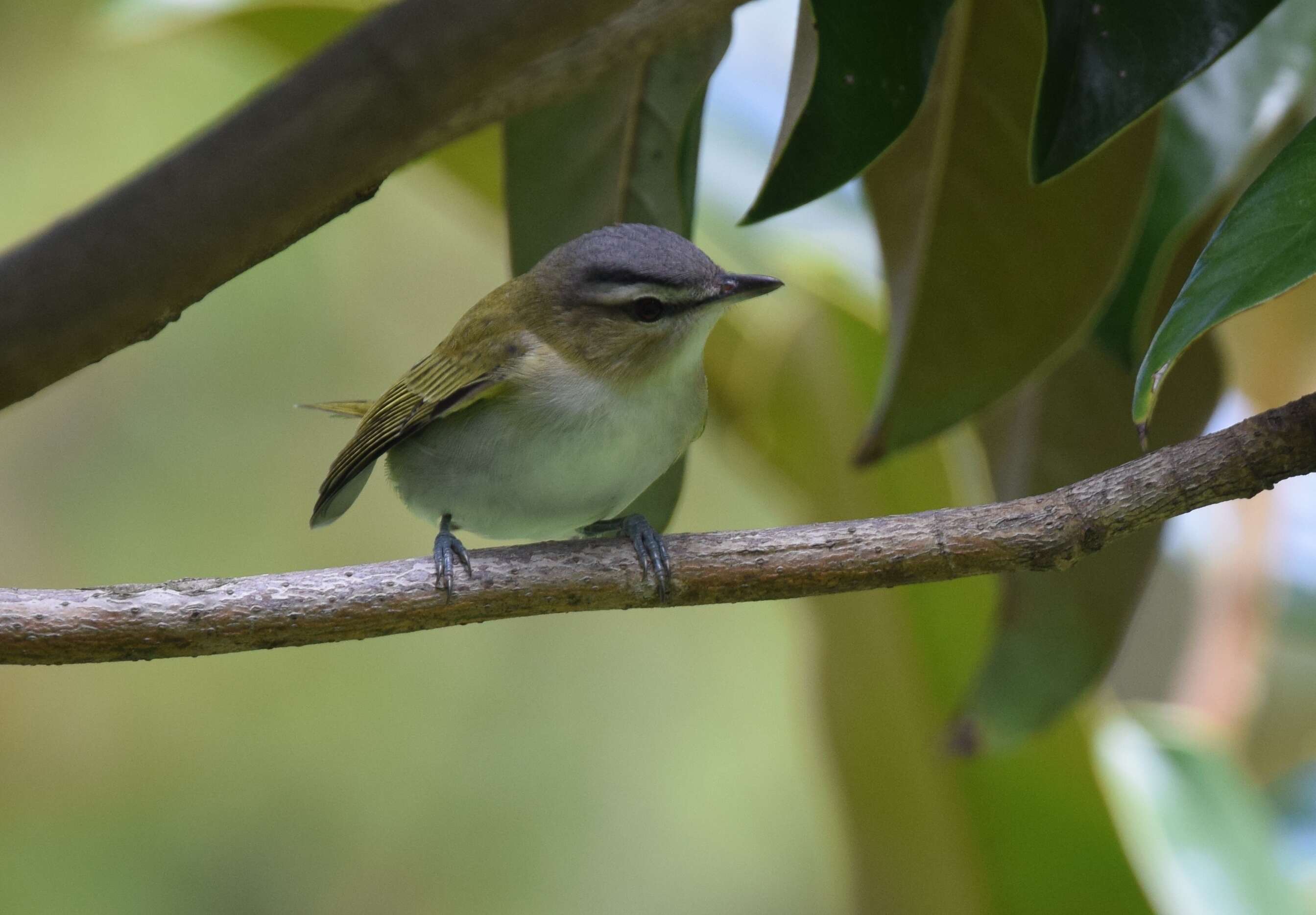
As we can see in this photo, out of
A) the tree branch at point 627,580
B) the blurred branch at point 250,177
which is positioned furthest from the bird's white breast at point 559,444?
the blurred branch at point 250,177

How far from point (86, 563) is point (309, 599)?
3.50 m

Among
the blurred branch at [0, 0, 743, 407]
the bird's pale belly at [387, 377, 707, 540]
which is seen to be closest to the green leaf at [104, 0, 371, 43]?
the bird's pale belly at [387, 377, 707, 540]

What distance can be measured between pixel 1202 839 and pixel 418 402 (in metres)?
1.60

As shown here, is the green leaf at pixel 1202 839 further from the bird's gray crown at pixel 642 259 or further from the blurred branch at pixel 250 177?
the blurred branch at pixel 250 177

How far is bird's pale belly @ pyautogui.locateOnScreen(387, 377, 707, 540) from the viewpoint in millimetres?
1392

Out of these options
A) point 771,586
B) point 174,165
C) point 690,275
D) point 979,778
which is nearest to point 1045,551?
point 771,586

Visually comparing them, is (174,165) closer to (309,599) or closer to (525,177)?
→ (309,599)

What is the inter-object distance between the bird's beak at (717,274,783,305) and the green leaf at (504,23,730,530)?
0.20 meters

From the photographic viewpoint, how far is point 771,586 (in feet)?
3.68

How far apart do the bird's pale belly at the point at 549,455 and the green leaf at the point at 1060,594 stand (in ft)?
2.00

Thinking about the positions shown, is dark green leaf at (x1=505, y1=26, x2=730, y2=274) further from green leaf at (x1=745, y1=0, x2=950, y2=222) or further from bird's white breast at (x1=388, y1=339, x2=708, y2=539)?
green leaf at (x1=745, y1=0, x2=950, y2=222)

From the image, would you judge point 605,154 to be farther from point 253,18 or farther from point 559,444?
point 253,18

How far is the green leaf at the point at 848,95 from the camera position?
3.56ft

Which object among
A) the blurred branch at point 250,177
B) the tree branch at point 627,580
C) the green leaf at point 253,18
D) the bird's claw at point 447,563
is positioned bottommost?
the tree branch at point 627,580
